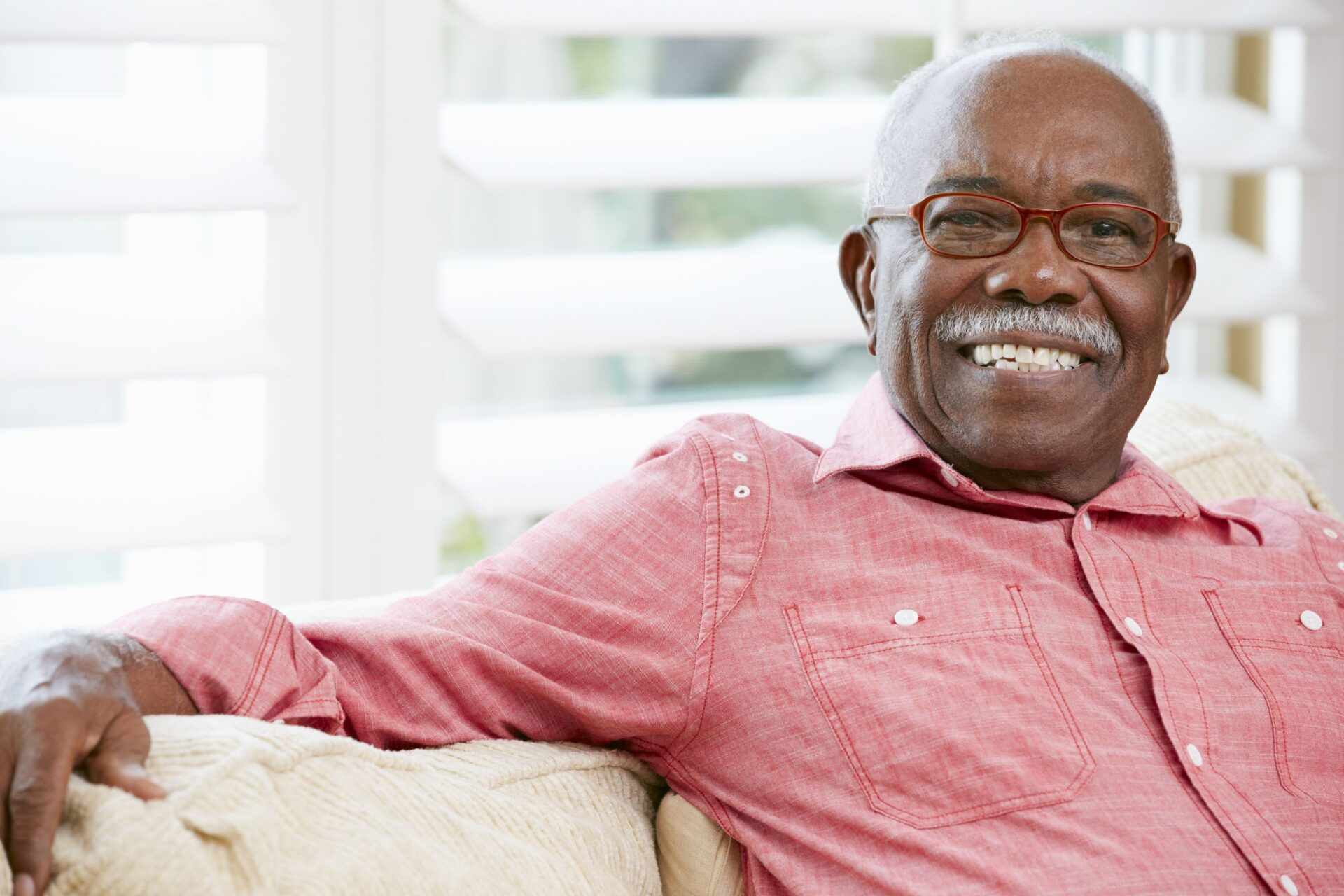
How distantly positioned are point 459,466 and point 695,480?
0.70 metres

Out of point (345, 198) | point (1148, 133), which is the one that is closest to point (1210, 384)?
point (1148, 133)

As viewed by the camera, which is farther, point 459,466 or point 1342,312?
point 1342,312

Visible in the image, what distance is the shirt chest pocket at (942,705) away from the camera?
46.6 inches

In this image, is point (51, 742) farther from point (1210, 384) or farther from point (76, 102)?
point (1210, 384)

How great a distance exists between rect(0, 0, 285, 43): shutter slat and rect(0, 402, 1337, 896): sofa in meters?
0.69

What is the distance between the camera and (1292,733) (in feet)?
4.25

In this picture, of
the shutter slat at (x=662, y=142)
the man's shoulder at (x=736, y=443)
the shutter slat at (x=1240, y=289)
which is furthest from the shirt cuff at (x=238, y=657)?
the shutter slat at (x=1240, y=289)

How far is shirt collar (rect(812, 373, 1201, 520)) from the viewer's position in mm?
1358

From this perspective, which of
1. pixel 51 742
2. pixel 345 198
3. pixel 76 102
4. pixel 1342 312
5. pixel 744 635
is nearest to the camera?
pixel 51 742

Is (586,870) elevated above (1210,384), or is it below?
below

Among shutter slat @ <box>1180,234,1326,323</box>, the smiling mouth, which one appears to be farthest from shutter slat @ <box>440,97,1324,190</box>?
the smiling mouth

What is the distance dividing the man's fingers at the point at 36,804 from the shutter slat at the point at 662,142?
1105mm

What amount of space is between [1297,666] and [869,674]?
41 cm

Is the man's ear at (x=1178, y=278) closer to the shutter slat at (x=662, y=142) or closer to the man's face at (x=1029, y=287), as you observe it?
the man's face at (x=1029, y=287)
